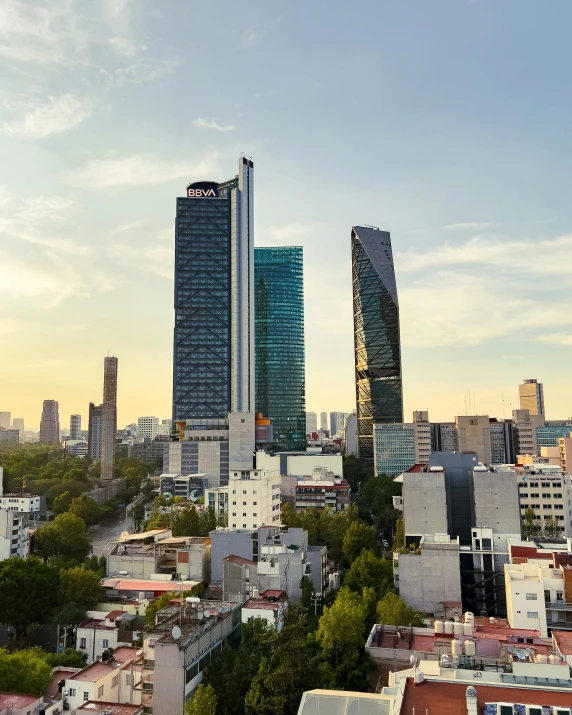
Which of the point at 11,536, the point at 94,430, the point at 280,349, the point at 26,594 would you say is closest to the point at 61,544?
the point at 11,536

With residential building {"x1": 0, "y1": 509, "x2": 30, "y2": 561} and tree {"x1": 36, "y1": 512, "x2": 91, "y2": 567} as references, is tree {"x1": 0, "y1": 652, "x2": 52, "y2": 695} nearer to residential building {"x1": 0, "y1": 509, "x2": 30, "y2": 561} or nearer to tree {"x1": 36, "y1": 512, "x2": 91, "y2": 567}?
residential building {"x1": 0, "y1": 509, "x2": 30, "y2": 561}

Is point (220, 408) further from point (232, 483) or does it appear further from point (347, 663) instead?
point (347, 663)

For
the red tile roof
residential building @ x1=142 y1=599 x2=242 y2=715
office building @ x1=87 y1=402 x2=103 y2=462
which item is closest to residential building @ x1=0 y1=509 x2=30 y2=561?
residential building @ x1=142 y1=599 x2=242 y2=715

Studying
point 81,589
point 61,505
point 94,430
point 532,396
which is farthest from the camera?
point 532,396

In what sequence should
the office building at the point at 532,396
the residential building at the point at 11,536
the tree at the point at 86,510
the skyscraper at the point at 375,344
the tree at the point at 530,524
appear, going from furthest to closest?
the office building at the point at 532,396 → the skyscraper at the point at 375,344 → the tree at the point at 86,510 → the tree at the point at 530,524 → the residential building at the point at 11,536

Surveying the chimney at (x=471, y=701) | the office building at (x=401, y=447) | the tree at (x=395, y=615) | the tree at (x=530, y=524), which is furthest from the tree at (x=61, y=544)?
the office building at (x=401, y=447)

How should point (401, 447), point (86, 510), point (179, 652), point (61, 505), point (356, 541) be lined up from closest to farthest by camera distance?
point (179, 652)
point (356, 541)
point (86, 510)
point (61, 505)
point (401, 447)

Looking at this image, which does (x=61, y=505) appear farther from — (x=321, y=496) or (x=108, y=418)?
(x=108, y=418)

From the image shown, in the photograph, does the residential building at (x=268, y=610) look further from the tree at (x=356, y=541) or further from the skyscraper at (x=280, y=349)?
the skyscraper at (x=280, y=349)
